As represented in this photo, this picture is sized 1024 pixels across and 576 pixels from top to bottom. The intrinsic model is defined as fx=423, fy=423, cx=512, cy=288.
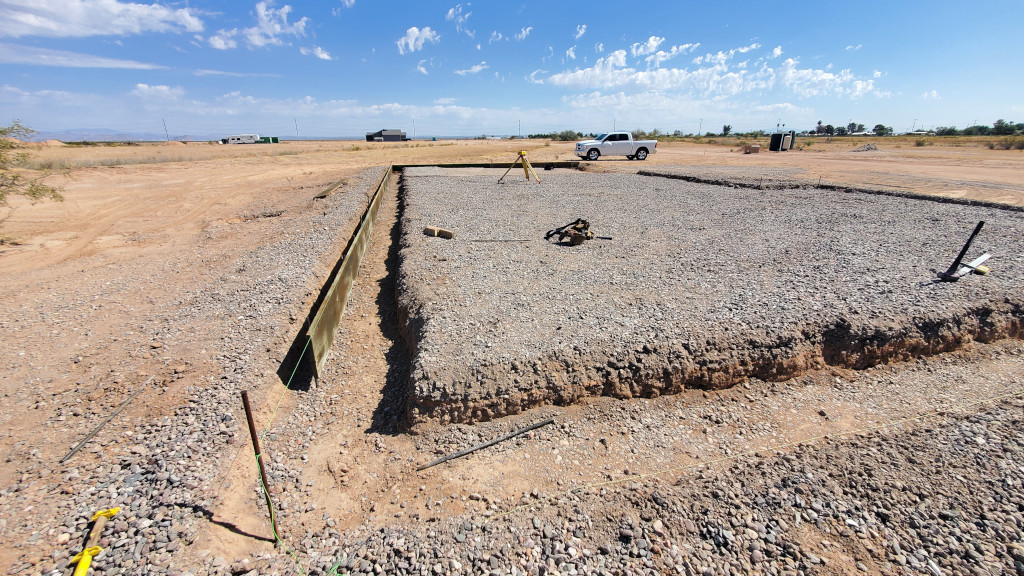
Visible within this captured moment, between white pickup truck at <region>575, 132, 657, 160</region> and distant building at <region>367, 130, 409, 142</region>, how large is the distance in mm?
49398

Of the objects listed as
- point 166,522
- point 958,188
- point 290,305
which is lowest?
point 166,522

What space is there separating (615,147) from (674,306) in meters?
26.2

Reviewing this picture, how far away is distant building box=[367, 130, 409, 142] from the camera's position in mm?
69625

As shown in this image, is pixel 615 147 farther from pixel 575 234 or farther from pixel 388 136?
pixel 388 136

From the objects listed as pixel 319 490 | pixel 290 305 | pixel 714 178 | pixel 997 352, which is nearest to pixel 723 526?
pixel 319 490

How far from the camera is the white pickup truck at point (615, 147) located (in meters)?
29.4

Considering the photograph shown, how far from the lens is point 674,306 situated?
5.76 meters

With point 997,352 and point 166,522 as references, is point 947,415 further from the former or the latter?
point 166,522

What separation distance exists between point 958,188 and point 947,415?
51.4ft

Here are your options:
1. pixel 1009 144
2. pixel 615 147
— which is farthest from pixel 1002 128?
pixel 615 147

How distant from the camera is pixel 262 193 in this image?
1808 cm

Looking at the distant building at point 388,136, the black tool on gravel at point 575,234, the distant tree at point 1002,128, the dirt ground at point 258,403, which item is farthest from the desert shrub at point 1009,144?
the distant building at point 388,136

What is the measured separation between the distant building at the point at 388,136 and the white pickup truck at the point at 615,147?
49398mm

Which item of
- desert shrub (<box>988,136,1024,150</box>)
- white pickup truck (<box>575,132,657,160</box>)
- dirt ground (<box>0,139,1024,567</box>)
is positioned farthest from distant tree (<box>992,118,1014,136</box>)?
dirt ground (<box>0,139,1024,567</box>)
